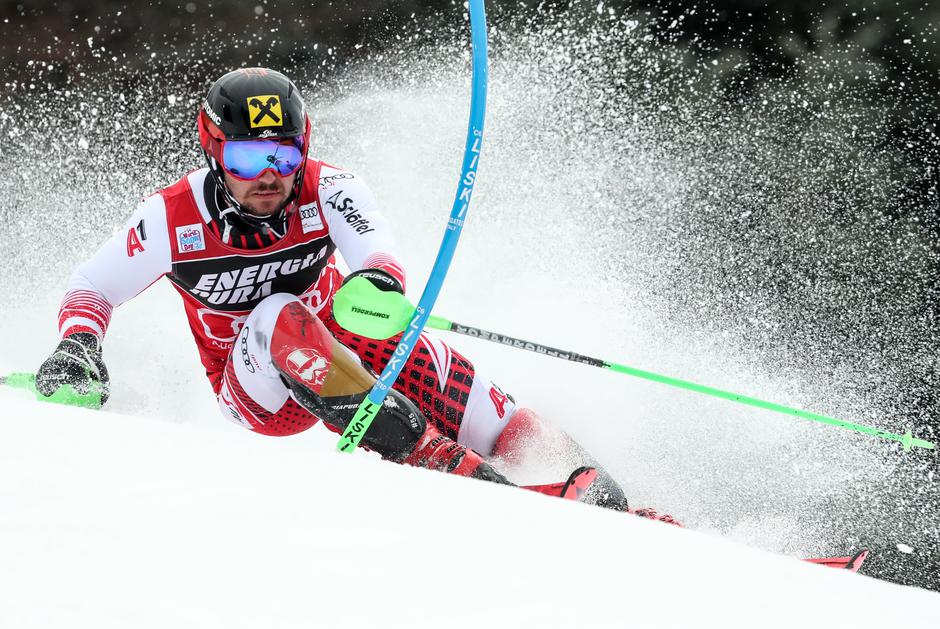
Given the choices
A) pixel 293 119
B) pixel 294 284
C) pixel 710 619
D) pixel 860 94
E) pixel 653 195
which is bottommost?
pixel 710 619

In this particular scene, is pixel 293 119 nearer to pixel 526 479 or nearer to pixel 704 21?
pixel 526 479

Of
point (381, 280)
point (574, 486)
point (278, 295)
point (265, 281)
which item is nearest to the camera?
point (381, 280)

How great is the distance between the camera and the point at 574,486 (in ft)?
6.10

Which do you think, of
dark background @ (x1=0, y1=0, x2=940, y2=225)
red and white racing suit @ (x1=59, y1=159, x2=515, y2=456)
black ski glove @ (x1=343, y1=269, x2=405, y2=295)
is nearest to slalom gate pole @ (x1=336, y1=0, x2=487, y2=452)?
black ski glove @ (x1=343, y1=269, x2=405, y2=295)

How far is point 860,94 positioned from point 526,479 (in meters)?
4.02

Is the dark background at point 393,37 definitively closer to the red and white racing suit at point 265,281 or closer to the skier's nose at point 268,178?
the red and white racing suit at point 265,281

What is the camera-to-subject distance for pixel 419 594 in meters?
0.91

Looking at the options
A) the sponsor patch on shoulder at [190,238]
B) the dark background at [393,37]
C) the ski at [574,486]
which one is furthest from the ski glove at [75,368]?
the dark background at [393,37]

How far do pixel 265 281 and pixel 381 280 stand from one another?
59cm

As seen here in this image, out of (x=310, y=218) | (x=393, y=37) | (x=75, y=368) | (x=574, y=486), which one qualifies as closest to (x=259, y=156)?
(x=310, y=218)

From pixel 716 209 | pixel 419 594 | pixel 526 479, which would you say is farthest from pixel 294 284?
pixel 716 209

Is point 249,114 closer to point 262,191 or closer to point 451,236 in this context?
point 262,191

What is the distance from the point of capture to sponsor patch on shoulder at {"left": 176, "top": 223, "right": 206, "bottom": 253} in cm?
210

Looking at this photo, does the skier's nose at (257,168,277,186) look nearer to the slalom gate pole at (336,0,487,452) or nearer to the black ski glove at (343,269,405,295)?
the black ski glove at (343,269,405,295)
